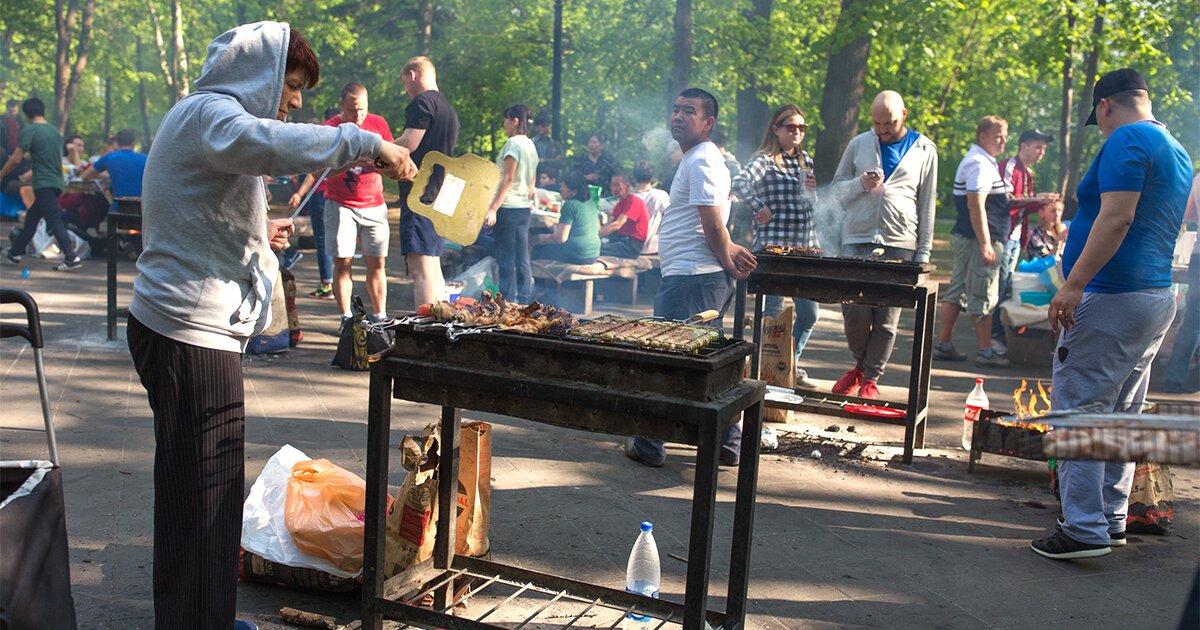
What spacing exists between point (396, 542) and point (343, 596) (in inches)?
12.1

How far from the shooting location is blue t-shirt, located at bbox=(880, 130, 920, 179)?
6.86 meters

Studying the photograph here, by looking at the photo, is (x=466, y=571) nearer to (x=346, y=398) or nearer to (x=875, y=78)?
(x=346, y=398)

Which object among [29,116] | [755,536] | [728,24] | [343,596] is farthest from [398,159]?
[728,24]

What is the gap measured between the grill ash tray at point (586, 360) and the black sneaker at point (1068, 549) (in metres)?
2.22

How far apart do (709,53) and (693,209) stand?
46.7 feet

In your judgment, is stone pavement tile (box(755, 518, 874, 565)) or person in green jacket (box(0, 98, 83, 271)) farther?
person in green jacket (box(0, 98, 83, 271))

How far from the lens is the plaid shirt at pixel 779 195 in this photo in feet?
24.5

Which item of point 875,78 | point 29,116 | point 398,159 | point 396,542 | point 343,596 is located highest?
point 875,78

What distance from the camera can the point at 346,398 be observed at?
6.67 metres

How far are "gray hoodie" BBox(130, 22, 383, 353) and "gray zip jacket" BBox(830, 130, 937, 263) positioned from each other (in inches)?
191

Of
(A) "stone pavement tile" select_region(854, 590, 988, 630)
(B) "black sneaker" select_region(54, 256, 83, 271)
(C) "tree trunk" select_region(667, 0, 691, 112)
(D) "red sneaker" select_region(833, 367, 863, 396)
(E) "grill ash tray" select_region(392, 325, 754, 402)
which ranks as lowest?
(A) "stone pavement tile" select_region(854, 590, 988, 630)

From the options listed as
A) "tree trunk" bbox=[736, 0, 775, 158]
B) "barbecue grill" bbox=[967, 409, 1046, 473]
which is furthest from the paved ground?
"tree trunk" bbox=[736, 0, 775, 158]

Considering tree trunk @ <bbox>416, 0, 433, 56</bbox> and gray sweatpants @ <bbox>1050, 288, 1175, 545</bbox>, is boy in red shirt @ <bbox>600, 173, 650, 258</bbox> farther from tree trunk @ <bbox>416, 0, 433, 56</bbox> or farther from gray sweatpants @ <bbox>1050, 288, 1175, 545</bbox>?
tree trunk @ <bbox>416, 0, 433, 56</bbox>

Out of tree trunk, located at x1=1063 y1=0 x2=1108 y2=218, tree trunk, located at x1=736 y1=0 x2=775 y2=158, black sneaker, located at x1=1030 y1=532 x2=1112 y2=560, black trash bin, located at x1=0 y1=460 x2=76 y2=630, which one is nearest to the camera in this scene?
black trash bin, located at x1=0 y1=460 x2=76 y2=630
